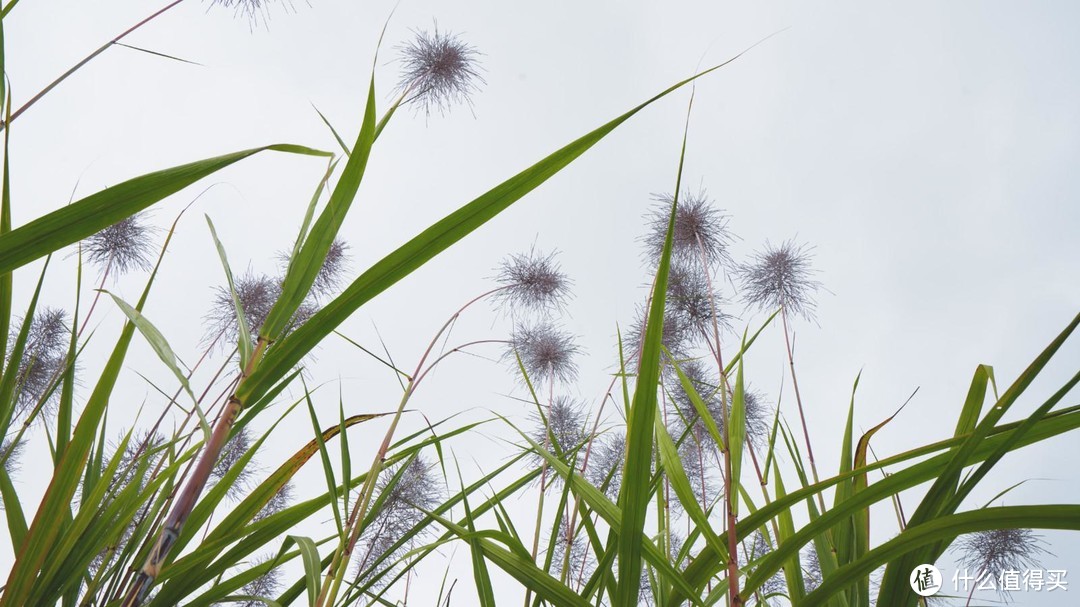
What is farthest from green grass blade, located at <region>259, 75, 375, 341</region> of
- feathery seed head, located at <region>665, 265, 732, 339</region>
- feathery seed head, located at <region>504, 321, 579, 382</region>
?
feathery seed head, located at <region>504, 321, 579, 382</region>

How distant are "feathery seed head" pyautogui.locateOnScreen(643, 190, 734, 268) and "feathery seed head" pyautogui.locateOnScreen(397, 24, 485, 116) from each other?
598 mm

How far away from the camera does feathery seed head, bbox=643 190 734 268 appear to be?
1072 mm

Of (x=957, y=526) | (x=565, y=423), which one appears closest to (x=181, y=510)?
(x=957, y=526)

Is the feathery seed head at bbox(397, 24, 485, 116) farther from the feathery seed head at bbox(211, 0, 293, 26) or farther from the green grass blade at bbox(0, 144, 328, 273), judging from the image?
the green grass blade at bbox(0, 144, 328, 273)

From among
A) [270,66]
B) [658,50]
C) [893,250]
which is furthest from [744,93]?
[270,66]

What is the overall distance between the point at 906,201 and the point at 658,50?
7.12 feet

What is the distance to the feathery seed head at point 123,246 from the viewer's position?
4.38ft

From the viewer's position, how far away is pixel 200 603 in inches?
14.3

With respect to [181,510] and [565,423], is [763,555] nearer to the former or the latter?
Answer: [181,510]

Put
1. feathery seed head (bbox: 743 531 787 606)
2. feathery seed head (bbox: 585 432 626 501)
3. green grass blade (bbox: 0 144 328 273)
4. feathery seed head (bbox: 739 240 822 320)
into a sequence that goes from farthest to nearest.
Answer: feathery seed head (bbox: 585 432 626 501) < feathery seed head (bbox: 739 240 822 320) < feathery seed head (bbox: 743 531 787 606) < green grass blade (bbox: 0 144 328 273)

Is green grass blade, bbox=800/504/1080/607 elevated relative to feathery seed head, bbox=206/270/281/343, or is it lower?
lower

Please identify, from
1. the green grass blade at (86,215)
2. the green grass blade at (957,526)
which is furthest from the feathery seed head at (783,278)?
the green grass blade at (86,215)

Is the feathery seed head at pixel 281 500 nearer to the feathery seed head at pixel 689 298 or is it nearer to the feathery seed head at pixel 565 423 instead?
the feathery seed head at pixel 565 423

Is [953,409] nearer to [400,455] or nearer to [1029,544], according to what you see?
[1029,544]
